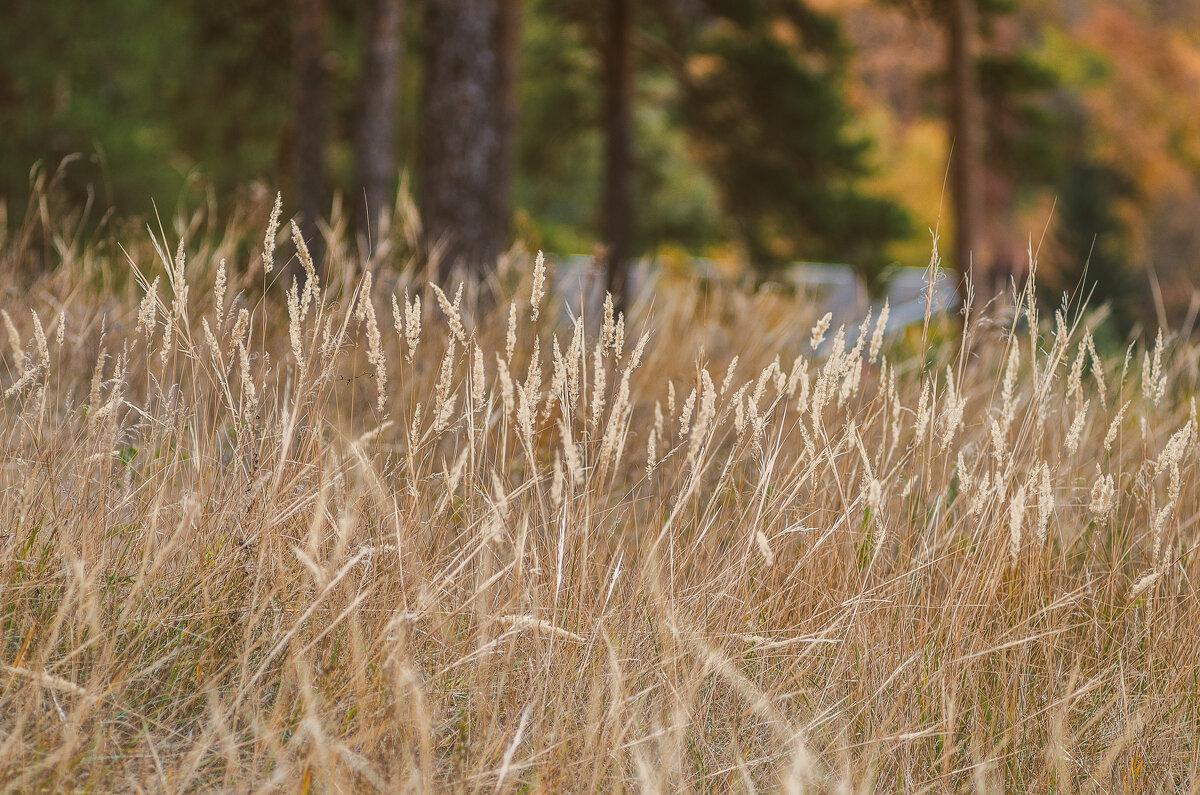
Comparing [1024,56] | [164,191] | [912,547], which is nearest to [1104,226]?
[1024,56]

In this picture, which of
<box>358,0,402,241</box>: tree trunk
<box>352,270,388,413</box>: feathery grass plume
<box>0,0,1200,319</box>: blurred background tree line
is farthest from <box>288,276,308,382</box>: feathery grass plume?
<box>358,0,402,241</box>: tree trunk

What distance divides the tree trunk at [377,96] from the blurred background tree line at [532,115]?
0.9 inches

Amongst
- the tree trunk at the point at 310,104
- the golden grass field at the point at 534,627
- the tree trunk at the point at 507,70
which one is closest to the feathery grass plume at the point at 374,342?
the golden grass field at the point at 534,627

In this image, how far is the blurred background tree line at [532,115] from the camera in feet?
26.4

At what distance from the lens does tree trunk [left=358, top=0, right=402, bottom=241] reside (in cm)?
1016

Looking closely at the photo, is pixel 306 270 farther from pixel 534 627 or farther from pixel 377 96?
pixel 377 96

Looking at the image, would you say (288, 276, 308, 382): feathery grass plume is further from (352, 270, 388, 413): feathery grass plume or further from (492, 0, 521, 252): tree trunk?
(492, 0, 521, 252): tree trunk

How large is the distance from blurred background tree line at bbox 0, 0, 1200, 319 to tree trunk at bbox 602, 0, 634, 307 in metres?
0.02

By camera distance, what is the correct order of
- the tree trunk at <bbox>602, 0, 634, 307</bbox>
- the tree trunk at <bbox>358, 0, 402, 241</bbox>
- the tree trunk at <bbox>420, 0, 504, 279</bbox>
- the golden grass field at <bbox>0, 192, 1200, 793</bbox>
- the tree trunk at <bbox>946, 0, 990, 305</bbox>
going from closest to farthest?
the golden grass field at <bbox>0, 192, 1200, 793</bbox> → the tree trunk at <bbox>420, 0, 504, 279</bbox> → the tree trunk at <bbox>946, 0, 990, 305</bbox> → the tree trunk at <bbox>358, 0, 402, 241</bbox> → the tree trunk at <bbox>602, 0, 634, 307</bbox>

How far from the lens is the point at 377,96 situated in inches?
412

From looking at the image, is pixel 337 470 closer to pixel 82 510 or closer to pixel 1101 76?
pixel 82 510

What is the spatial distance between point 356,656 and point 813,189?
443 inches

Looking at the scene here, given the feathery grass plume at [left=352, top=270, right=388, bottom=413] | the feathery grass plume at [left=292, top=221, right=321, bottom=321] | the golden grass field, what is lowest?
the golden grass field

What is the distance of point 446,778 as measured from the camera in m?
1.76
